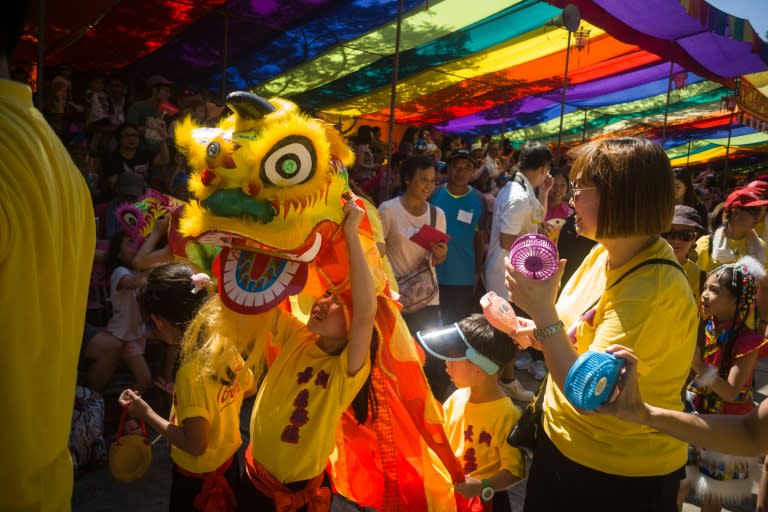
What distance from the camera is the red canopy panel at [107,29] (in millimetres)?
5297

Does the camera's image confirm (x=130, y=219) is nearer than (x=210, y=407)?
No

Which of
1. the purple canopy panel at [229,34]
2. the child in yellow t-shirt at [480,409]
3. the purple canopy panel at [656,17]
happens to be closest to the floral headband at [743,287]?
the child in yellow t-shirt at [480,409]

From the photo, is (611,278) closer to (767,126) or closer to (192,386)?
(192,386)

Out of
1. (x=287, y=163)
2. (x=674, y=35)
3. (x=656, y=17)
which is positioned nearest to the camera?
(x=287, y=163)

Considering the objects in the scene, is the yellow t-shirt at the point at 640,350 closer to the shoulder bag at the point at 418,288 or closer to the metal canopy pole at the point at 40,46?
the shoulder bag at the point at 418,288

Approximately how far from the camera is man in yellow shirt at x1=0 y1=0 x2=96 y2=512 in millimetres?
920

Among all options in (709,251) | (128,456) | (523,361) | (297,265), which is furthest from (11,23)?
(523,361)

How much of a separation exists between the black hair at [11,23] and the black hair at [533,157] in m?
3.25

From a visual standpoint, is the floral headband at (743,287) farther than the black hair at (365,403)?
Yes

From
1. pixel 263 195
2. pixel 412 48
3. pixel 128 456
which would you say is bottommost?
pixel 128 456

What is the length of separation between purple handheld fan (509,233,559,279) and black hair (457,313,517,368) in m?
0.67

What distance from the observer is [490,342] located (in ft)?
6.72

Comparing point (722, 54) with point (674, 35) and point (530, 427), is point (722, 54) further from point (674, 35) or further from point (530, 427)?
point (530, 427)

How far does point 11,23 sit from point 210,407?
1.17 meters
